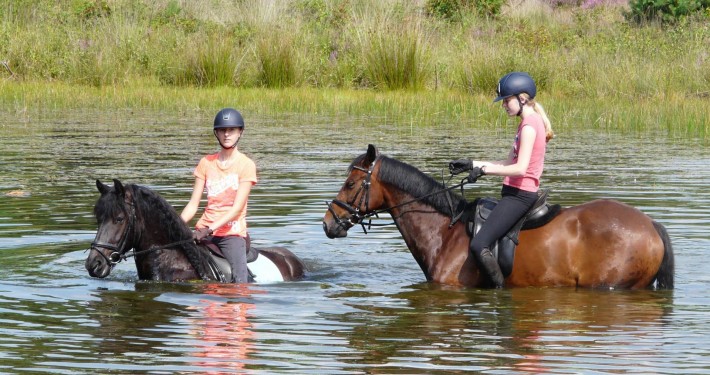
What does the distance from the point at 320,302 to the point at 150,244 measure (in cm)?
139

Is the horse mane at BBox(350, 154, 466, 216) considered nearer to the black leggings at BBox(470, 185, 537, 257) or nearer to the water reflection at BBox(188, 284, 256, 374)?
the black leggings at BBox(470, 185, 537, 257)

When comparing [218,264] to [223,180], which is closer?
[223,180]

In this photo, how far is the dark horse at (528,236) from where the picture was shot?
9.26m

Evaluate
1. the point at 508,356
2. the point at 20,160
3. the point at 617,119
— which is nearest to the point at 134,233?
the point at 508,356

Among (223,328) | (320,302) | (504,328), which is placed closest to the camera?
(223,328)

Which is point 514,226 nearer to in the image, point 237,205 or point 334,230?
point 334,230

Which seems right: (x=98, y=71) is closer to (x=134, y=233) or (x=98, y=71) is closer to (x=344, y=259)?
(x=344, y=259)

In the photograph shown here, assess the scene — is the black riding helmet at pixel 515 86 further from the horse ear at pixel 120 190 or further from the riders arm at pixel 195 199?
the horse ear at pixel 120 190

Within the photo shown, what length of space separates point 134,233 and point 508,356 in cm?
330

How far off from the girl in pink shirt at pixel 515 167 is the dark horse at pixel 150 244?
180 centimetres

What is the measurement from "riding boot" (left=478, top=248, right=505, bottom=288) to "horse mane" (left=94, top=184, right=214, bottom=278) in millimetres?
→ 2166

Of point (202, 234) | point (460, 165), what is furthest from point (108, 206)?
point (460, 165)

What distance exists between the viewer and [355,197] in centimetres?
985

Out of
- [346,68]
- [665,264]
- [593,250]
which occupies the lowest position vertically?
[665,264]
